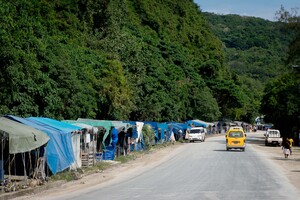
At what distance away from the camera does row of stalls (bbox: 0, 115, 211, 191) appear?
19.0 meters

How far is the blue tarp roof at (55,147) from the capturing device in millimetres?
22547

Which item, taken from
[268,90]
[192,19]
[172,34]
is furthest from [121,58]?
[192,19]

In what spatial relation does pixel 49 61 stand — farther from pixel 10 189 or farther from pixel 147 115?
pixel 147 115

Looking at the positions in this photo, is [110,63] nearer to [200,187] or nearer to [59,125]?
[59,125]

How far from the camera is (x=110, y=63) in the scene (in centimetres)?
5634

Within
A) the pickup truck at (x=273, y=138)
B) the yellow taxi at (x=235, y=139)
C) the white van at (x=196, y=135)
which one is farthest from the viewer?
the white van at (x=196, y=135)

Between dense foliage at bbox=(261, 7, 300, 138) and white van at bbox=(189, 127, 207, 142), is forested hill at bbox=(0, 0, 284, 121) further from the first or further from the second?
dense foliage at bbox=(261, 7, 300, 138)

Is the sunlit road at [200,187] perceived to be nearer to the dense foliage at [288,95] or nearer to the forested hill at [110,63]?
the forested hill at [110,63]

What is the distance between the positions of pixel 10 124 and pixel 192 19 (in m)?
132

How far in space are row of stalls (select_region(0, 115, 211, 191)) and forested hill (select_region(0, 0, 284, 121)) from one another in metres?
3.50

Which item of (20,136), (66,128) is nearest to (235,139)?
(66,128)

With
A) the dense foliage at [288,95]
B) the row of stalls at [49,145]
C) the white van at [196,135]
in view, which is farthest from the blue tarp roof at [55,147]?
the white van at [196,135]

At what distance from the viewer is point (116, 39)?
6819cm

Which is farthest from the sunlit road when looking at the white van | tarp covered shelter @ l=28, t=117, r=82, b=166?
the white van
